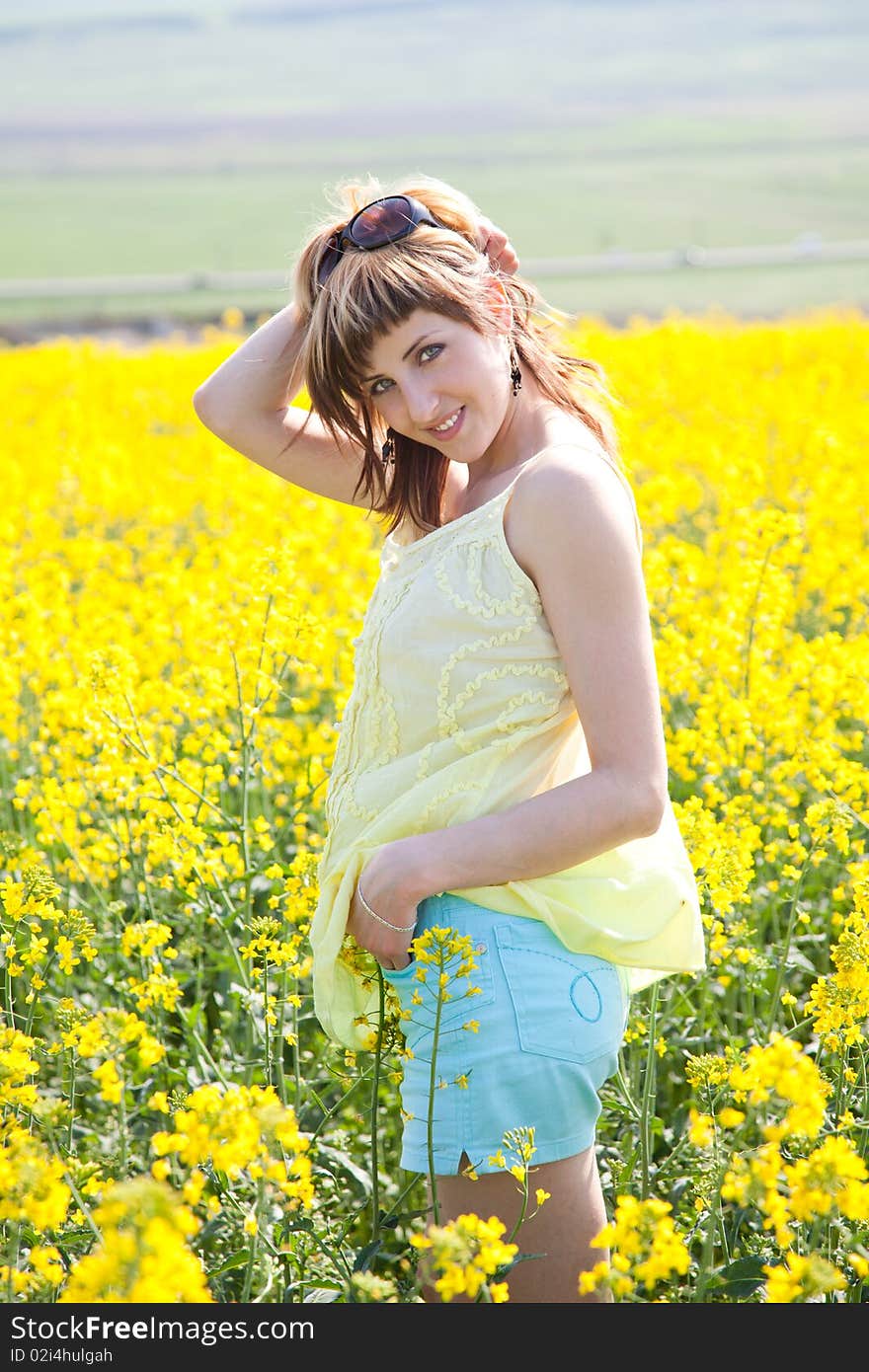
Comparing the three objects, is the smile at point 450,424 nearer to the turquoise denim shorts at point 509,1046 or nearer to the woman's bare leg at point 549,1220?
the turquoise denim shorts at point 509,1046

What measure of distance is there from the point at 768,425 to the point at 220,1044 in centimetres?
601

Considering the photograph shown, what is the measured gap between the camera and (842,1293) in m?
2.11

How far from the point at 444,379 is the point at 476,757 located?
0.56 meters

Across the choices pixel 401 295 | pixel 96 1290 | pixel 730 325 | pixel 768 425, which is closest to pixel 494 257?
pixel 401 295

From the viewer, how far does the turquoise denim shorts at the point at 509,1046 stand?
188 centimetres

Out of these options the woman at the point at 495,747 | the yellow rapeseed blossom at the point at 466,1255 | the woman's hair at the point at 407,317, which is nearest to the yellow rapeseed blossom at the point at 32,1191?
the yellow rapeseed blossom at the point at 466,1255

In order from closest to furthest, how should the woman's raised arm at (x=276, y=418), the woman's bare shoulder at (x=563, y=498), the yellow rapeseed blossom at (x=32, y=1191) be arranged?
the yellow rapeseed blossom at (x=32, y=1191) < the woman's bare shoulder at (x=563, y=498) < the woman's raised arm at (x=276, y=418)

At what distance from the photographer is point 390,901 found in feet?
6.24

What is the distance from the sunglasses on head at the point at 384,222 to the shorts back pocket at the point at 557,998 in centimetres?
104

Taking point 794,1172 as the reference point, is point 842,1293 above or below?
below

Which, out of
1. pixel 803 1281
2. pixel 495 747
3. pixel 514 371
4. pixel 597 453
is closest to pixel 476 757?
pixel 495 747

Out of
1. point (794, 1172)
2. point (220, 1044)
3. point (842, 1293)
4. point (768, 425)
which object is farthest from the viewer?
point (768, 425)

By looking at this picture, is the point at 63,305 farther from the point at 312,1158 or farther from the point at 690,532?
the point at 312,1158

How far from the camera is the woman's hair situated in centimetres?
196
